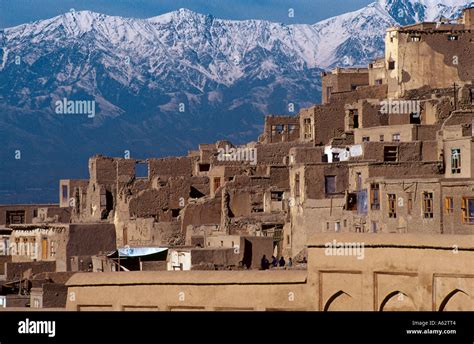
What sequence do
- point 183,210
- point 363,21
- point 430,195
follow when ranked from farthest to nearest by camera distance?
point 363,21 → point 183,210 → point 430,195

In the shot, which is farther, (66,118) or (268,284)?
(66,118)

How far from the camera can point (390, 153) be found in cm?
4828

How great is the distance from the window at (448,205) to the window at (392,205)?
2.23m

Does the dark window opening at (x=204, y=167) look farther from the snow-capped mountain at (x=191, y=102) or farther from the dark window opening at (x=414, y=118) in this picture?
the snow-capped mountain at (x=191, y=102)

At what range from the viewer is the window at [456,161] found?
143 ft

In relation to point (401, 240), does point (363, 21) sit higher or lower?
higher

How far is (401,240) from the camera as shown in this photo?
73.8 feet

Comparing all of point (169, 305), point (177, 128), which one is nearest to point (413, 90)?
point (169, 305)

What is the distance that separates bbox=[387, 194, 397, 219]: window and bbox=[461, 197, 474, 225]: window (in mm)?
2933

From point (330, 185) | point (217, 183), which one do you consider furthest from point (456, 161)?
point (217, 183)

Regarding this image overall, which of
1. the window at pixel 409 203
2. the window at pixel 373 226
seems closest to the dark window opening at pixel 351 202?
the window at pixel 373 226

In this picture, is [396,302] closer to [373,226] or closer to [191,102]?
[373,226]
